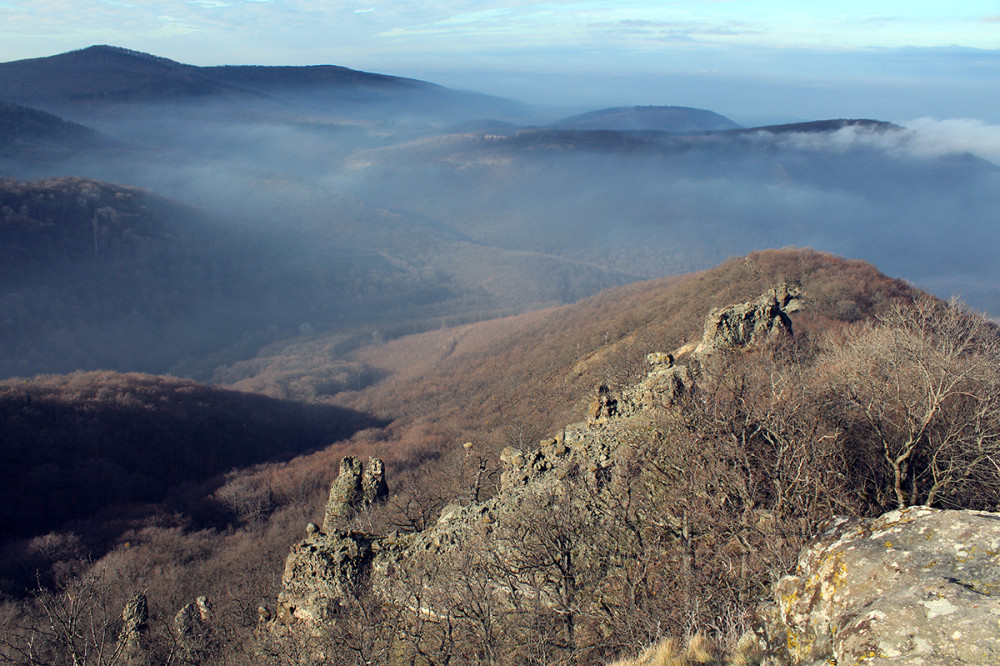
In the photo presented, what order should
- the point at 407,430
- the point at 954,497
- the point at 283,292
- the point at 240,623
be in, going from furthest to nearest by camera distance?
the point at 283,292 → the point at 407,430 → the point at 240,623 → the point at 954,497

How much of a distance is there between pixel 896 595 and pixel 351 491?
57.1 feet

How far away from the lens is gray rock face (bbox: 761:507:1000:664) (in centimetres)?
462

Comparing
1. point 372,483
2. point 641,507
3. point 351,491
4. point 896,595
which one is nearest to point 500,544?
point 641,507

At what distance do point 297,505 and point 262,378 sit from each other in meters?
61.5

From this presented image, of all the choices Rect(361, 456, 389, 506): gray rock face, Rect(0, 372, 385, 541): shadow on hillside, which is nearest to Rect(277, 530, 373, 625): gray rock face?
Rect(361, 456, 389, 506): gray rock face

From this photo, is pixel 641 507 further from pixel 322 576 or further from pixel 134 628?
pixel 134 628

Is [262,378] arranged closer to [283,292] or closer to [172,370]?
[172,370]

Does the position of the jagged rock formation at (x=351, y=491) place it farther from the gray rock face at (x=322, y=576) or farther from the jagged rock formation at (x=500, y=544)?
the gray rock face at (x=322, y=576)

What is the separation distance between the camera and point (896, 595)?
5.23m

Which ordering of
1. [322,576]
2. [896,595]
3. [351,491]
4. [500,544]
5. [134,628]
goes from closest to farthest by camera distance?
[896,595], [500,544], [322,576], [134,628], [351,491]

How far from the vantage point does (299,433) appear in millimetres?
59938

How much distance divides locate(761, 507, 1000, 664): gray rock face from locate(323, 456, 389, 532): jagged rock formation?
15418 millimetres

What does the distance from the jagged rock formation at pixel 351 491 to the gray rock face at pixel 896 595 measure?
607 inches

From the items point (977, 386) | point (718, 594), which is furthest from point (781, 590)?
point (977, 386)
